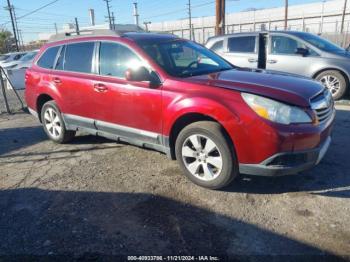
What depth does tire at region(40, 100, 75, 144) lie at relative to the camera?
19.9 ft

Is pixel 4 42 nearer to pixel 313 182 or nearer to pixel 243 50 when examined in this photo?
pixel 243 50

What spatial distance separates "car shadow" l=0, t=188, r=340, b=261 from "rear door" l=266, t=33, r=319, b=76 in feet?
20.1

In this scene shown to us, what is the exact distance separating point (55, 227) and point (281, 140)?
2.41 metres

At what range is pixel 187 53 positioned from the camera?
5.13m

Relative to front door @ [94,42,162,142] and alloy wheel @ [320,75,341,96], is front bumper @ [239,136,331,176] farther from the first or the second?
alloy wheel @ [320,75,341,96]

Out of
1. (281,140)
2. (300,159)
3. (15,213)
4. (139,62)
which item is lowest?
(15,213)

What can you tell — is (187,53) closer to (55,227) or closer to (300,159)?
(300,159)

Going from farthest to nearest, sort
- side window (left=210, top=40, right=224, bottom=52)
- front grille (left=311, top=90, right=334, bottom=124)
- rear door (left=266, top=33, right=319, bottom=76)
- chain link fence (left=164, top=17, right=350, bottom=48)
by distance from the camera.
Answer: chain link fence (left=164, top=17, right=350, bottom=48) → side window (left=210, top=40, right=224, bottom=52) → rear door (left=266, top=33, right=319, bottom=76) → front grille (left=311, top=90, right=334, bottom=124)

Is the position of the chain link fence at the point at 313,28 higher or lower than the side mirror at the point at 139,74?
lower

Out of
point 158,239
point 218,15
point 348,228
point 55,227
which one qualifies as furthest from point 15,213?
point 218,15

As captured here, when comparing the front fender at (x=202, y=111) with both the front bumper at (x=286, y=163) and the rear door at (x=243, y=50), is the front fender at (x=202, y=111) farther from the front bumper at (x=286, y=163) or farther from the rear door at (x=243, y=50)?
the rear door at (x=243, y=50)

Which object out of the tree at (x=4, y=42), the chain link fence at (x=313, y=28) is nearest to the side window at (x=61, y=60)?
the chain link fence at (x=313, y=28)

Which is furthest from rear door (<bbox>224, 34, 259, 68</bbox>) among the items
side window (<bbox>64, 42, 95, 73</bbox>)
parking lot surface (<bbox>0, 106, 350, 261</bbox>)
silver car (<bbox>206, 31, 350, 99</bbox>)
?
side window (<bbox>64, 42, 95, 73</bbox>)

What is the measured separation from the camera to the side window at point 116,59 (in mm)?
4723
